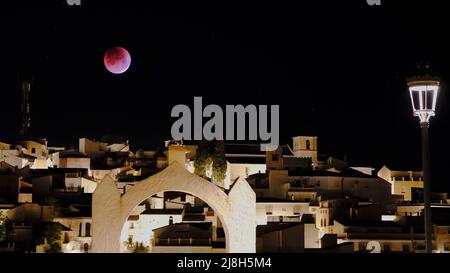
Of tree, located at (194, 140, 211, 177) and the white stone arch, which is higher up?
tree, located at (194, 140, 211, 177)

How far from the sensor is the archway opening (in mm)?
35406

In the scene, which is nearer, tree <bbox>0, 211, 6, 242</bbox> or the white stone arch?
the white stone arch

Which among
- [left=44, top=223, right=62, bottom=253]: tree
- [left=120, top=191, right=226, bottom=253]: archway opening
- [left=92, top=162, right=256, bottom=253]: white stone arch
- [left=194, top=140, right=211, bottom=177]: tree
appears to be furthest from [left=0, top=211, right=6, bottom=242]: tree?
[left=92, top=162, right=256, bottom=253]: white stone arch

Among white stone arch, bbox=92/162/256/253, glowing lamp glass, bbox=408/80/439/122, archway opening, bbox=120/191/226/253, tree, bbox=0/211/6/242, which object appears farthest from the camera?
tree, bbox=0/211/6/242

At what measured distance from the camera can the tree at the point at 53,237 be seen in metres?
36.5

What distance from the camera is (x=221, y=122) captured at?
42688 millimetres

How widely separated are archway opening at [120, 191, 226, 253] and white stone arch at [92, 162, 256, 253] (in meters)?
12.3

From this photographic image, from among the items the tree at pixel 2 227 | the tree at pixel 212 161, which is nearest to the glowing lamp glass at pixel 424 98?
the tree at pixel 2 227

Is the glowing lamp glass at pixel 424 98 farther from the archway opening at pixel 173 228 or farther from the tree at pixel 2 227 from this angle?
the tree at pixel 2 227

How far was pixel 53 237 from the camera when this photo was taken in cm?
3731

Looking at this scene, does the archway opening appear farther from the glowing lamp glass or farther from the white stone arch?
the glowing lamp glass
